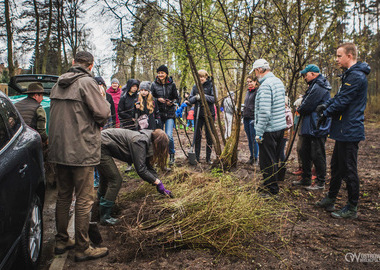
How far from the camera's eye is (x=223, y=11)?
468 cm

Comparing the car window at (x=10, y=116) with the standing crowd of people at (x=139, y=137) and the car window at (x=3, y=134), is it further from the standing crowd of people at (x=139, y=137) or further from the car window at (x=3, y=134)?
the standing crowd of people at (x=139, y=137)

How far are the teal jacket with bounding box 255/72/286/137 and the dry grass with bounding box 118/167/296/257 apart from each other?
4.03 ft

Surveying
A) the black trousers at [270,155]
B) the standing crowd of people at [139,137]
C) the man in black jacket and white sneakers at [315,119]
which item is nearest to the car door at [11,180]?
the standing crowd of people at [139,137]

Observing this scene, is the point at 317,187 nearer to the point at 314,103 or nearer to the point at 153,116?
the point at 314,103

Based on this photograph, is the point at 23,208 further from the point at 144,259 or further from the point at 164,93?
the point at 164,93

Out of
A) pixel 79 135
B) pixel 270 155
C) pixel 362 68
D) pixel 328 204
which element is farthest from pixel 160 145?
pixel 362 68

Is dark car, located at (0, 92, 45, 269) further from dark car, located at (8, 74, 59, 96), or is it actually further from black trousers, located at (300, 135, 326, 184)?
black trousers, located at (300, 135, 326, 184)

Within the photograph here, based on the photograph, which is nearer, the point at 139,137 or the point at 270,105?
the point at 139,137

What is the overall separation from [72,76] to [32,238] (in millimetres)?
1492

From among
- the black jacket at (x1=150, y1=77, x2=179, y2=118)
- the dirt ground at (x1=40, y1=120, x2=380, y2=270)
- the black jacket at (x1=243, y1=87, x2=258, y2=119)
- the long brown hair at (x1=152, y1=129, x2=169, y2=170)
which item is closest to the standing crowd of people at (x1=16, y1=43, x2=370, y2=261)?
the long brown hair at (x1=152, y1=129, x2=169, y2=170)

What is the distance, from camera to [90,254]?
274 centimetres

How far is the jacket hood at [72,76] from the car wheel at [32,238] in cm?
112

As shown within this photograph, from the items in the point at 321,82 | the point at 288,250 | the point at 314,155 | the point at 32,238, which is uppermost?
the point at 321,82

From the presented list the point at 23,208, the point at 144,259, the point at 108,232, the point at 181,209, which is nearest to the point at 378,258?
the point at 181,209
